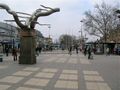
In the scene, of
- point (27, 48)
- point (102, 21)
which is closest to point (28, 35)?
point (27, 48)

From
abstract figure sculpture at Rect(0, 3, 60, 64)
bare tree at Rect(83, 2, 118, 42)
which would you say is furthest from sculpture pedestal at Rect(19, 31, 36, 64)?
bare tree at Rect(83, 2, 118, 42)

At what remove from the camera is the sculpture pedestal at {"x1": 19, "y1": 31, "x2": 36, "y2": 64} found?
32438 mm

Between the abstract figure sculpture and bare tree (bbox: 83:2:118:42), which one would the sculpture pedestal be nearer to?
the abstract figure sculpture

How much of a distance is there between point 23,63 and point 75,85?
16.6 meters

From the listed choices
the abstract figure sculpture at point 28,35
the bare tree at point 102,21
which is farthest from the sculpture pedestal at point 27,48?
the bare tree at point 102,21

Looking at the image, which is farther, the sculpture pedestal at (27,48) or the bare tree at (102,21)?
the bare tree at (102,21)

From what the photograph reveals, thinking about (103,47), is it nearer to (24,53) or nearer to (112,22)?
(112,22)

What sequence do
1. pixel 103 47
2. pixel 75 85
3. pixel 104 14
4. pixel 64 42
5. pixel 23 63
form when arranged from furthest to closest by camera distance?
pixel 64 42 < pixel 104 14 < pixel 103 47 < pixel 23 63 < pixel 75 85

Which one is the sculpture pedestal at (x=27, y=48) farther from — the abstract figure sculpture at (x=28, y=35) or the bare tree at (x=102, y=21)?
the bare tree at (x=102, y=21)

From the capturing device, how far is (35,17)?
32.9 m

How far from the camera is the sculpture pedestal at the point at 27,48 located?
106ft

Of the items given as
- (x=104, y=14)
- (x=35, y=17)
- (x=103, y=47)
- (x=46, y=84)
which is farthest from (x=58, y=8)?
(x=104, y=14)

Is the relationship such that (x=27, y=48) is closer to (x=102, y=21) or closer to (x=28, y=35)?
(x=28, y=35)

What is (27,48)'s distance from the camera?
3281cm
